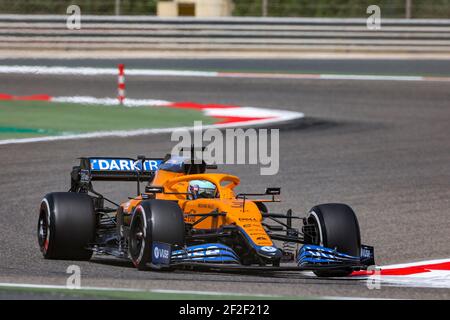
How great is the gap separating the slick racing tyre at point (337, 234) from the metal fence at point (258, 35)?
19.7 metres

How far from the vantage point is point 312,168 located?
16.7 metres

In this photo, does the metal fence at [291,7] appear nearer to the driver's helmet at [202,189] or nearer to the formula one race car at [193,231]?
the formula one race car at [193,231]

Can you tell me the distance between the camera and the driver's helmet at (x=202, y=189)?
10.5m

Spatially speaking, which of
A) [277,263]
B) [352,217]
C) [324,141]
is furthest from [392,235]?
[324,141]

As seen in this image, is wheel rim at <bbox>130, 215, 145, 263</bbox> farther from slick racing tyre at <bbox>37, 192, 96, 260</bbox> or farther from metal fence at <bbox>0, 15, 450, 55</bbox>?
metal fence at <bbox>0, 15, 450, 55</bbox>

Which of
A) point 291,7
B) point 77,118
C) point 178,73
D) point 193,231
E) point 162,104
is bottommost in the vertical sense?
point 193,231

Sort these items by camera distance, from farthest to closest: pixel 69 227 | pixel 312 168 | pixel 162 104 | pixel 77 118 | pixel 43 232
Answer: pixel 162 104 → pixel 77 118 → pixel 312 168 → pixel 43 232 → pixel 69 227

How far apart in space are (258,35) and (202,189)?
19.8m

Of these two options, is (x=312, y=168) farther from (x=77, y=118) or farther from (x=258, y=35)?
(x=258, y=35)

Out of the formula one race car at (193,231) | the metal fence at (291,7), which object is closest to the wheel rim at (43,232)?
the formula one race car at (193,231)

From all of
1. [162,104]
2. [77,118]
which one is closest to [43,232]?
[77,118]

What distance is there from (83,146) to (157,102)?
5544 mm
